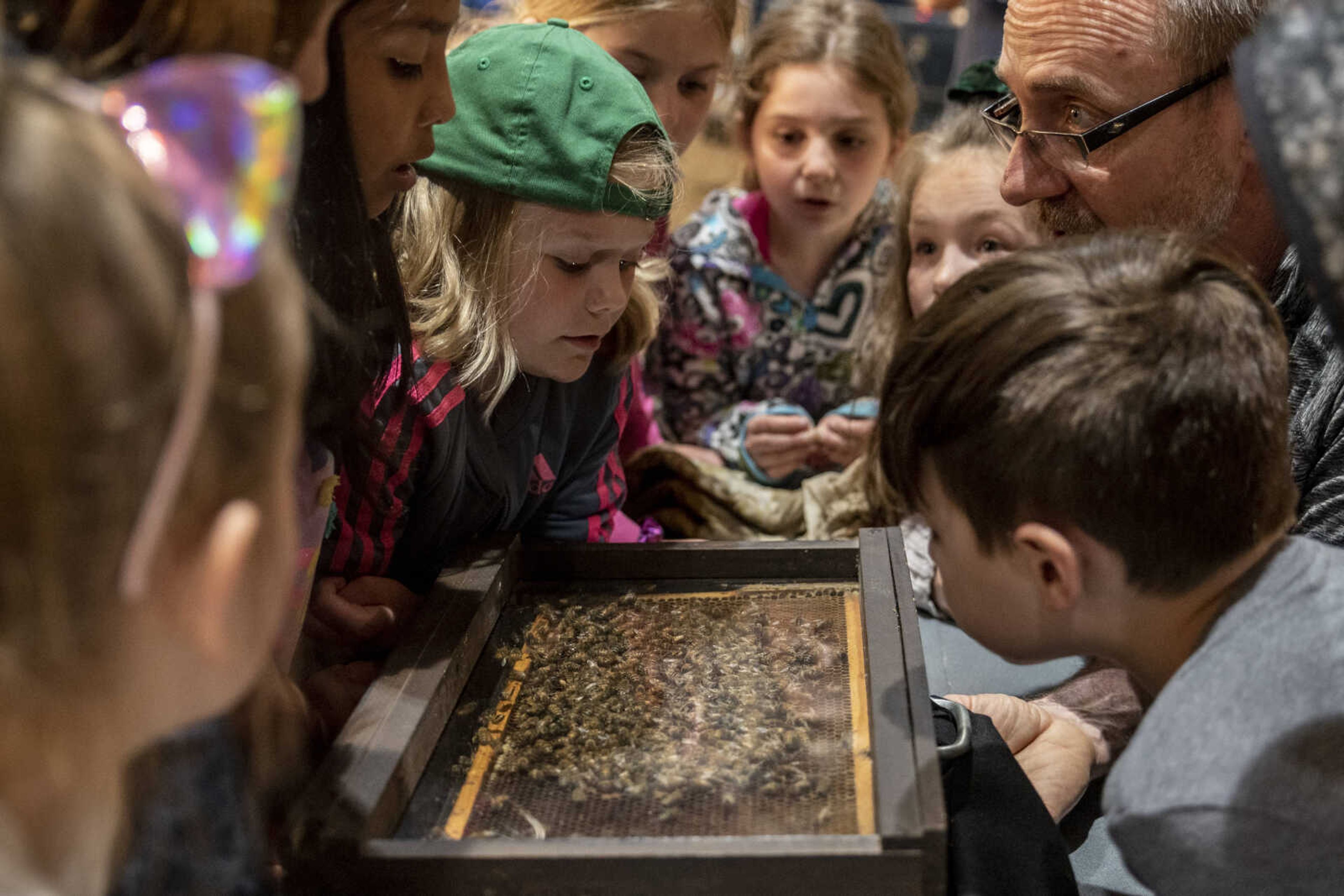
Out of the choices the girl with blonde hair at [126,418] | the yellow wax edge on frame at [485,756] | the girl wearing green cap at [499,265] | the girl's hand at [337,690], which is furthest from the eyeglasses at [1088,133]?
the girl with blonde hair at [126,418]

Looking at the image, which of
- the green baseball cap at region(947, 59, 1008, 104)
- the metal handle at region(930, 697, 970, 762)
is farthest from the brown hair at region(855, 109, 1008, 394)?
the metal handle at region(930, 697, 970, 762)

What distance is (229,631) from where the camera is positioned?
0.68m

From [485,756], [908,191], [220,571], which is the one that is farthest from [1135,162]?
[220,571]

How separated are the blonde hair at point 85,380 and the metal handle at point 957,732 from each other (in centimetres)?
70

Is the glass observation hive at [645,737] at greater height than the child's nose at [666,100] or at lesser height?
lesser

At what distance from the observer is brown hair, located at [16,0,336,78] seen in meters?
0.78

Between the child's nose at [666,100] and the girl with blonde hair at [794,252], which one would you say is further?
the girl with blonde hair at [794,252]

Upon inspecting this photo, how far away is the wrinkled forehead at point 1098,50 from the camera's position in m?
1.63

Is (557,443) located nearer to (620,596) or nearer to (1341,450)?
(620,596)

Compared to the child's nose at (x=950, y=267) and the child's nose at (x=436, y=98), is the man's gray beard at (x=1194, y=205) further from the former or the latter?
the child's nose at (x=436, y=98)

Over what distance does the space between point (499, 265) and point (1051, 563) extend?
2.85 ft

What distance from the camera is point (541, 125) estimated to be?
1.54m

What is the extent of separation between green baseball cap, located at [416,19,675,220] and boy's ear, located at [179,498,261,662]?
3.15 feet

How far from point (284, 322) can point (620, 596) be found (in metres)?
0.86
